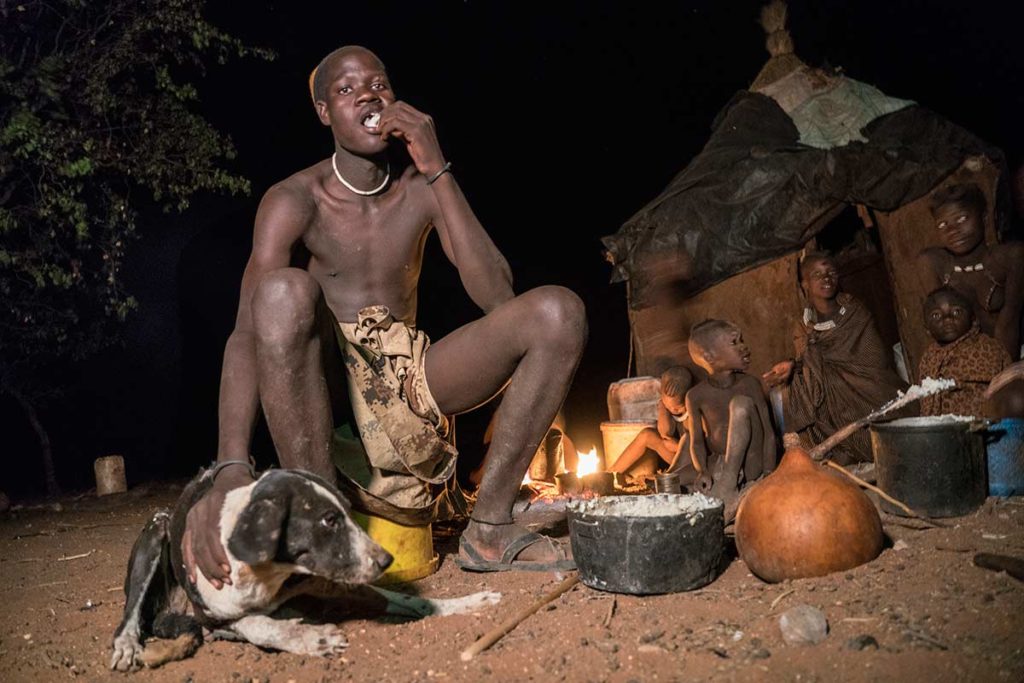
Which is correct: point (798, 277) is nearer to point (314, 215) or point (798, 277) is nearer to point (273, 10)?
point (314, 215)

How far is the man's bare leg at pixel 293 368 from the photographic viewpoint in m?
2.71

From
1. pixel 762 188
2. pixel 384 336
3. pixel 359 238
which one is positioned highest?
pixel 762 188

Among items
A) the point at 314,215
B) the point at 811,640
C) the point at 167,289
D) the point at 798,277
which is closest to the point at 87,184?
the point at 167,289

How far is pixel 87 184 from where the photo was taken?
7859mm

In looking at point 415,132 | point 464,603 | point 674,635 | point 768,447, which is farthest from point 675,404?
point 674,635

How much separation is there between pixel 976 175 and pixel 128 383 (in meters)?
9.75

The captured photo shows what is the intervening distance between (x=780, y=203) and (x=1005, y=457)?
355 centimetres

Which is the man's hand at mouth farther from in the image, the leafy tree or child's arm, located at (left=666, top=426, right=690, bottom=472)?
the leafy tree

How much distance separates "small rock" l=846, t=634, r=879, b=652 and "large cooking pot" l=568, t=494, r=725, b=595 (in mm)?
655

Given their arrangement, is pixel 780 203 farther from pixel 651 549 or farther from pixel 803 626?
pixel 803 626

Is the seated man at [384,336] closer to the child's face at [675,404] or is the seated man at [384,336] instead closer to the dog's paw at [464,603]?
the dog's paw at [464,603]

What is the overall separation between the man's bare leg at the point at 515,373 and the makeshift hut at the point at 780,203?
14.5 ft

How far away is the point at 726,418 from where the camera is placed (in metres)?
5.55

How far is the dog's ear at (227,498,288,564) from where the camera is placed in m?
2.07
